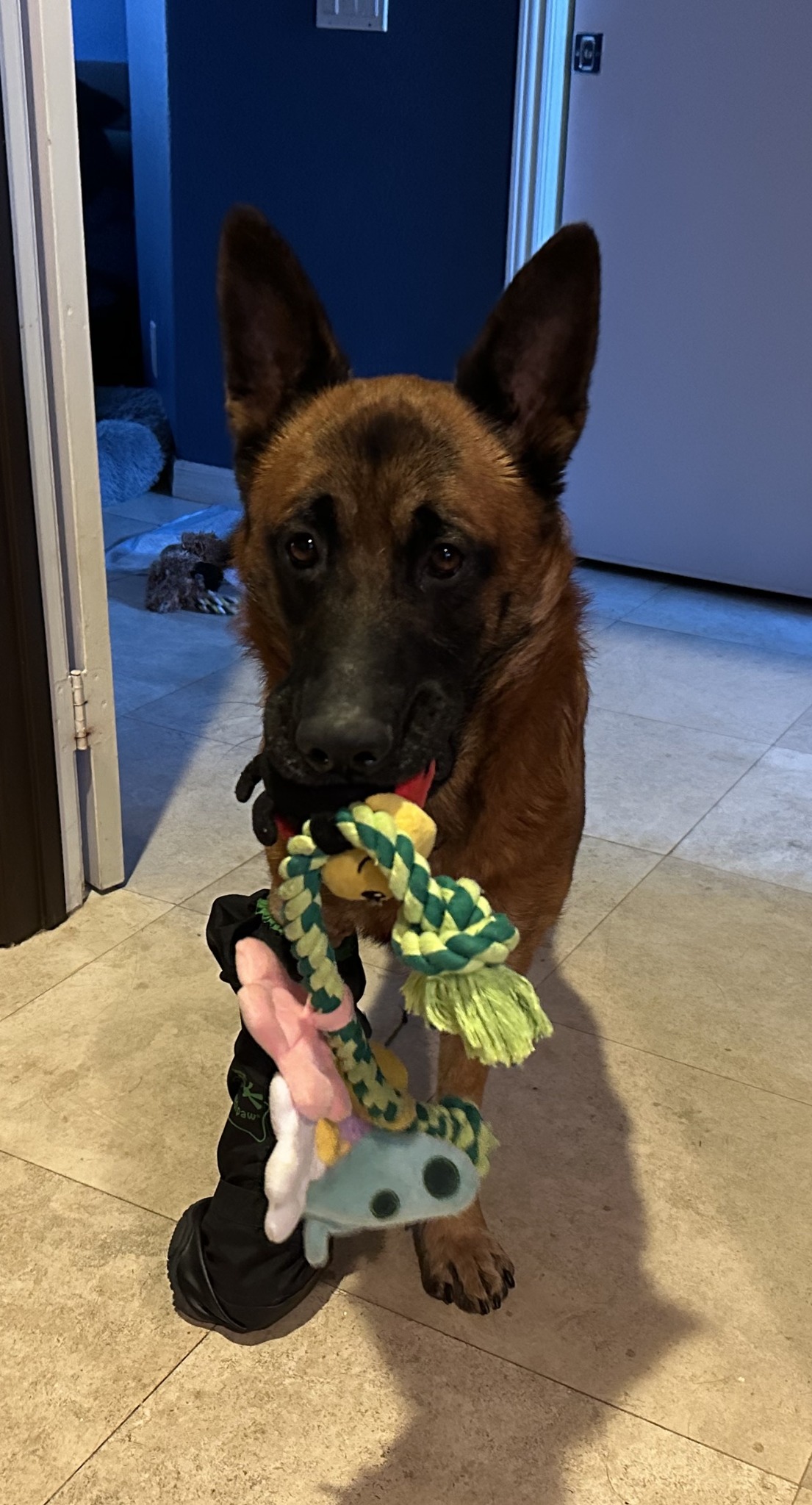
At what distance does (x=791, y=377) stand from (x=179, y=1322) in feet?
11.4

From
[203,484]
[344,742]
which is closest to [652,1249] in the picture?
[344,742]

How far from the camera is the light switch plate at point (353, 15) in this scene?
3893 mm

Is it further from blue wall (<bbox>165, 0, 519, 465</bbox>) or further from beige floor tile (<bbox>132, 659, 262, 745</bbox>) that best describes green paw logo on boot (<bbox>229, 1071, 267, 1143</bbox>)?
blue wall (<bbox>165, 0, 519, 465</bbox>)

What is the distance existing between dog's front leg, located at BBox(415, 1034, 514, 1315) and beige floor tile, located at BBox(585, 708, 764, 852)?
1126 mm

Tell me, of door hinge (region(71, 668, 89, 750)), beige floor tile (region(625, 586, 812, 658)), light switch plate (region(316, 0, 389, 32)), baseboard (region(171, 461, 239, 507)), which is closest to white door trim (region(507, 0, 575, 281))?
light switch plate (region(316, 0, 389, 32))

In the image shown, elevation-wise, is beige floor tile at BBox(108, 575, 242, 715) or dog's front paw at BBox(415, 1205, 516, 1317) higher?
dog's front paw at BBox(415, 1205, 516, 1317)

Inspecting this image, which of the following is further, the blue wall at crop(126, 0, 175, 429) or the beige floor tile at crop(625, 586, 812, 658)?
the blue wall at crop(126, 0, 175, 429)

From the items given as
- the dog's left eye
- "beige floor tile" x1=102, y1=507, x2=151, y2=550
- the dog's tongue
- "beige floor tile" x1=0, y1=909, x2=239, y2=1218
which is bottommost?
"beige floor tile" x1=102, y1=507, x2=151, y2=550

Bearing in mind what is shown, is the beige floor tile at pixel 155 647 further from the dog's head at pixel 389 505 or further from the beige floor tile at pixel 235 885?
the dog's head at pixel 389 505

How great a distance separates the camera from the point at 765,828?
258 cm

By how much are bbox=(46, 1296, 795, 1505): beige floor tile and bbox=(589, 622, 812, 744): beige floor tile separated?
78.3 inches

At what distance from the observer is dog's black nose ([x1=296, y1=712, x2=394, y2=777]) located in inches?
42.0

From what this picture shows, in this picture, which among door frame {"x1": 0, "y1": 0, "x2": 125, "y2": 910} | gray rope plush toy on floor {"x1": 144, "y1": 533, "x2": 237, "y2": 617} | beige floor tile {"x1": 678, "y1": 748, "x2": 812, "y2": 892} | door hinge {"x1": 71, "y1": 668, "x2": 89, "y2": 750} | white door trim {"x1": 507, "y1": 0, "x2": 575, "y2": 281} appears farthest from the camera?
white door trim {"x1": 507, "y1": 0, "x2": 575, "y2": 281}

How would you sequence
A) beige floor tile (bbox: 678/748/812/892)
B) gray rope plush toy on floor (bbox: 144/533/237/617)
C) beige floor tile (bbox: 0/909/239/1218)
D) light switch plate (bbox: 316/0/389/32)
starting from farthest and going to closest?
light switch plate (bbox: 316/0/389/32)
gray rope plush toy on floor (bbox: 144/533/237/617)
beige floor tile (bbox: 678/748/812/892)
beige floor tile (bbox: 0/909/239/1218)
